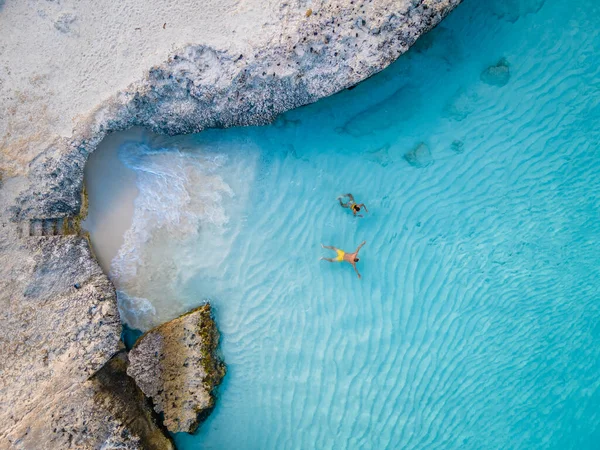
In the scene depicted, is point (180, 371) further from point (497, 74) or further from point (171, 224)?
point (497, 74)

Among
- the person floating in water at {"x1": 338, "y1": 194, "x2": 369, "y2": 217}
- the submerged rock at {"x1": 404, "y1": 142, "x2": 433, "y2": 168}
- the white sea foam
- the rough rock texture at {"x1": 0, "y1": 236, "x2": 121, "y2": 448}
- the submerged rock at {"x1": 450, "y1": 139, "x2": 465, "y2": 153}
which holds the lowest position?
the rough rock texture at {"x1": 0, "y1": 236, "x2": 121, "y2": 448}

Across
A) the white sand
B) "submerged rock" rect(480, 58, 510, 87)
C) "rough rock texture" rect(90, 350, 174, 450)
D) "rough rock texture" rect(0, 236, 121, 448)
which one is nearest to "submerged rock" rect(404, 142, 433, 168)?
"submerged rock" rect(480, 58, 510, 87)

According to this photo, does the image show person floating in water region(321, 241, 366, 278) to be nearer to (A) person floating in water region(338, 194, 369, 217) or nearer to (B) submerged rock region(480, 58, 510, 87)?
(A) person floating in water region(338, 194, 369, 217)

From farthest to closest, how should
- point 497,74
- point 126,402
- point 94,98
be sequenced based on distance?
point 497,74
point 126,402
point 94,98

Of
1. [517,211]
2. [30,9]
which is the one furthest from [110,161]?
[517,211]

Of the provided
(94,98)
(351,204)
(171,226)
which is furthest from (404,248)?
(94,98)

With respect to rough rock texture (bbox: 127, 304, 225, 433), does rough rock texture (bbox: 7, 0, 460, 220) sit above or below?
above

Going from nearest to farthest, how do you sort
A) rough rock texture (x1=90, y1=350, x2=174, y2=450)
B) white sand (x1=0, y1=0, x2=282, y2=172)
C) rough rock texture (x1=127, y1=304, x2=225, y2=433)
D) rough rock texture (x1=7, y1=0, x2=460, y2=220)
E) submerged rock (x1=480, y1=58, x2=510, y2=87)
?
rough rock texture (x1=7, y1=0, x2=460, y2=220) → white sand (x1=0, y1=0, x2=282, y2=172) → rough rock texture (x1=90, y1=350, x2=174, y2=450) → rough rock texture (x1=127, y1=304, x2=225, y2=433) → submerged rock (x1=480, y1=58, x2=510, y2=87)
